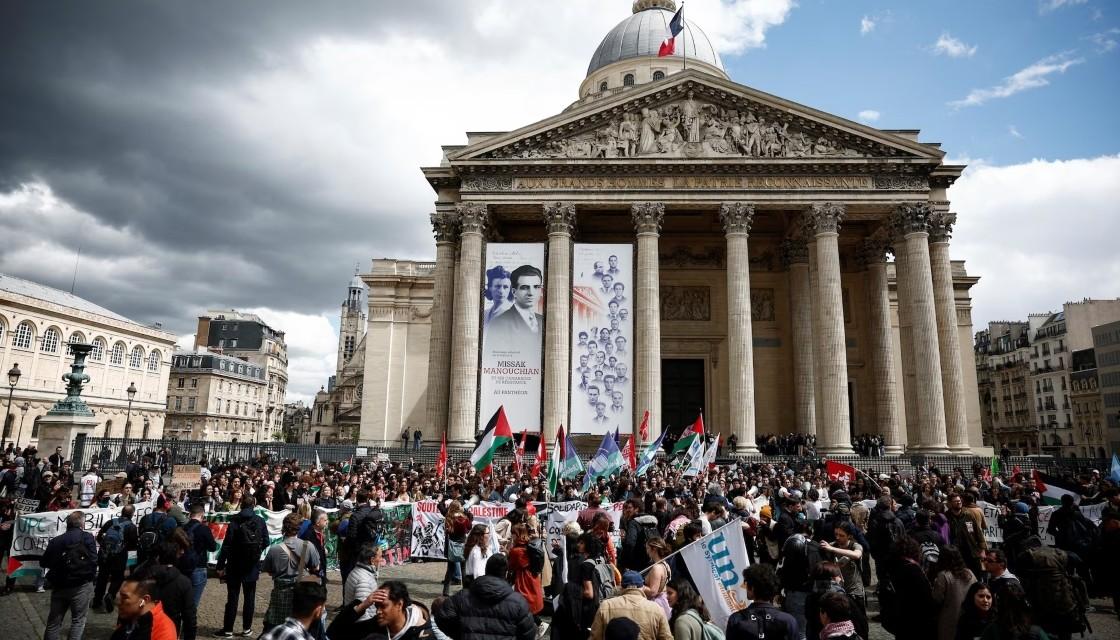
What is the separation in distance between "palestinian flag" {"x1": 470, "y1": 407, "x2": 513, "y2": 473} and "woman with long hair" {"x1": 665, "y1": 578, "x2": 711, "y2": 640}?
1188 centimetres

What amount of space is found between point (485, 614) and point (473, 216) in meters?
26.2

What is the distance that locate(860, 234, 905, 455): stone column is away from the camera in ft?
102

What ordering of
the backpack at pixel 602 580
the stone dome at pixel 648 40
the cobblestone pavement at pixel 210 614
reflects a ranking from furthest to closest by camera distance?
1. the stone dome at pixel 648 40
2. the cobblestone pavement at pixel 210 614
3. the backpack at pixel 602 580

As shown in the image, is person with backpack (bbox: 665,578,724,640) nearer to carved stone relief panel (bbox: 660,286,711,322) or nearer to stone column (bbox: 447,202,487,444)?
stone column (bbox: 447,202,487,444)

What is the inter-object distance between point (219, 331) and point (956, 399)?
321ft

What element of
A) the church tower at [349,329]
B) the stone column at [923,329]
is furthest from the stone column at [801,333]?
the church tower at [349,329]

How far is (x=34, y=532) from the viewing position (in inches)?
401

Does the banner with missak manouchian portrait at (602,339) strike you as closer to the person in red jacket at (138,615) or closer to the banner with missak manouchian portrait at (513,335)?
the banner with missak manouchian portrait at (513,335)

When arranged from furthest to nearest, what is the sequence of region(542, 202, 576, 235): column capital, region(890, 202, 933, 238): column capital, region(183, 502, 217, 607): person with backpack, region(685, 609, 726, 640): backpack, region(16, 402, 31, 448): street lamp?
1. region(16, 402, 31, 448): street lamp
2. region(542, 202, 576, 235): column capital
3. region(890, 202, 933, 238): column capital
4. region(183, 502, 217, 607): person with backpack
5. region(685, 609, 726, 640): backpack

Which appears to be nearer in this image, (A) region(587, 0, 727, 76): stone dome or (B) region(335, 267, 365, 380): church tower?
(A) region(587, 0, 727, 76): stone dome

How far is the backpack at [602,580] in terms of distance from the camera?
5679mm

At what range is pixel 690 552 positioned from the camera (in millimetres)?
6355

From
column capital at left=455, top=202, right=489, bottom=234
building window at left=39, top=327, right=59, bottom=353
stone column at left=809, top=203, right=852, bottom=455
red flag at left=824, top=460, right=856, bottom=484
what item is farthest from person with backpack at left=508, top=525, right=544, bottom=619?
building window at left=39, top=327, right=59, bottom=353

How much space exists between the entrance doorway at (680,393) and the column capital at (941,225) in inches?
476
